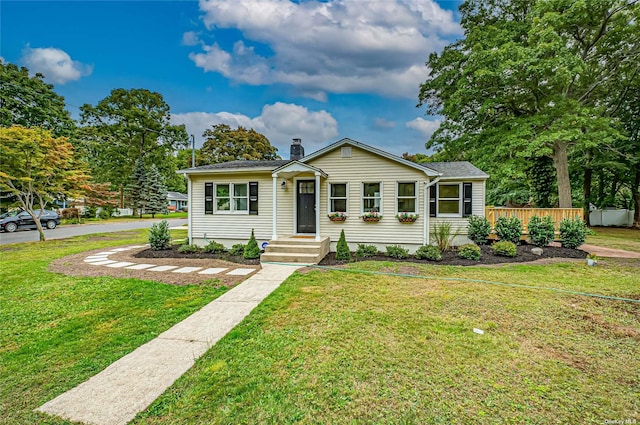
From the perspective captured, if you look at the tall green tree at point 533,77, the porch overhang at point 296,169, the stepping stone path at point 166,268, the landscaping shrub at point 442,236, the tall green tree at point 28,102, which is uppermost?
the tall green tree at point 28,102

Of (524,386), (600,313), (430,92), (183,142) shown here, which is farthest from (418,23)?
(183,142)

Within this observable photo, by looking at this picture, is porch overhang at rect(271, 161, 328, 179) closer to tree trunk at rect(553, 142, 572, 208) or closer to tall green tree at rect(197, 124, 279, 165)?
tree trunk at rect(553, 142, 572, 208)

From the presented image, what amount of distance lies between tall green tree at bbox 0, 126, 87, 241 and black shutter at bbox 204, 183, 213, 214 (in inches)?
272

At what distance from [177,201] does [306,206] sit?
5028 centimetres

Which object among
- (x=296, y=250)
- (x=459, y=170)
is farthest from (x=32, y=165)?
(x=459, y=170)

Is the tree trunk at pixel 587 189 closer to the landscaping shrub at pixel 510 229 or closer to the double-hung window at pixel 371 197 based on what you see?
the landscaping shrub at pixel 510 229

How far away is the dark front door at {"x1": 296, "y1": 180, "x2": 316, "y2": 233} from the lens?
9898 mm

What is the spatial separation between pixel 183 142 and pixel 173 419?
38213mm

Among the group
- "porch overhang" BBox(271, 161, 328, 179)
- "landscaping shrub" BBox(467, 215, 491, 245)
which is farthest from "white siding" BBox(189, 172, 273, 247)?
"landscaping shrub" BBox(467, 215, 491, 245)

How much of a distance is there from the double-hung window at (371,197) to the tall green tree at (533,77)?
23.1 ft

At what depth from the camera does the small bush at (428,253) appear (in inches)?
324

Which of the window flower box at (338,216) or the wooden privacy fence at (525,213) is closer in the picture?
the window flower box at (338,216)

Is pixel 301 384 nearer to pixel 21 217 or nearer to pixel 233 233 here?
pixel 233 233

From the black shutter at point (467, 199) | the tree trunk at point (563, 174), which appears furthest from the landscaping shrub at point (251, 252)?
the tree trunk at point (563, 174)
